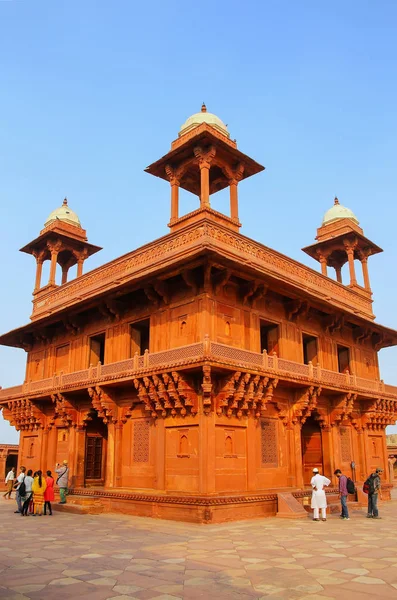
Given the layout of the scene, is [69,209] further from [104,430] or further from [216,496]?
[216,496]

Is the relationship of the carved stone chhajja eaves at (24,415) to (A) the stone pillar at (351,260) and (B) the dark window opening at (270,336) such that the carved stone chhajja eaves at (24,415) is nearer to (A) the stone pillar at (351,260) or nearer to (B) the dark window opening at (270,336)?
(B) the dark window opening at (270,336)

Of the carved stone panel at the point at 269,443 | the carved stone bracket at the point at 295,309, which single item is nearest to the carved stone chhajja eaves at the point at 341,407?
the carved stone bracket at the point at 295,309

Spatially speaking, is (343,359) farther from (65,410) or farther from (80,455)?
(65,410)

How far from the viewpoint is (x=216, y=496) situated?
12938mm

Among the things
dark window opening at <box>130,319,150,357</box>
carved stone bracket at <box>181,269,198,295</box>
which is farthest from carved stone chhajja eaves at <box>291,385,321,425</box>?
dark window opening at <box>130,319,150,357</box>

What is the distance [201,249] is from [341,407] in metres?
8.76

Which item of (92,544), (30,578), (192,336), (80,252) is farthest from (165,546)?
(80,252)

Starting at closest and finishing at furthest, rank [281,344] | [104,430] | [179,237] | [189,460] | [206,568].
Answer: [206,568] < [189,460] < [179,237] < [281,344] < [104,430]

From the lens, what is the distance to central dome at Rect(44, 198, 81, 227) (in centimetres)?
2393

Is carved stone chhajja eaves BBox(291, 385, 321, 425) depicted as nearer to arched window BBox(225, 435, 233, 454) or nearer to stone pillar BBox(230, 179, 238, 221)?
arched window BBox(225, 435, 233, 454)

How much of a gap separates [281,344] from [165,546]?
8.77 meters

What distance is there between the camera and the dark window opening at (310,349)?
Answer: 61.6 ft

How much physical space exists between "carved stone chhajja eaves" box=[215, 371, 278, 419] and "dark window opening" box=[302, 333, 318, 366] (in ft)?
13.8

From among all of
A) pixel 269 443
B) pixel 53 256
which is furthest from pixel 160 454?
pixel 53 256
